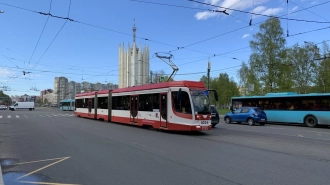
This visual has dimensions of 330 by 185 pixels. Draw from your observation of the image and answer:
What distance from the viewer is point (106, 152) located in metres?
9.40

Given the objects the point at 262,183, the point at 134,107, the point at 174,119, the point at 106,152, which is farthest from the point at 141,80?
the point at 262,183

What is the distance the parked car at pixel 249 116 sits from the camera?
23605mm

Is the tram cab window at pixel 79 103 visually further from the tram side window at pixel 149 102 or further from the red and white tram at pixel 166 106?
the tram side window at pixel 149 102

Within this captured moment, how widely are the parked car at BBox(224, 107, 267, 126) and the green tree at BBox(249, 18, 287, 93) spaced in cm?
1966

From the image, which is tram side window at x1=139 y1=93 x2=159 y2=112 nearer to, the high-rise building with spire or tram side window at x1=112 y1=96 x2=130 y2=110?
tram side window at x1=112 y1=96 x2=130 y2=110

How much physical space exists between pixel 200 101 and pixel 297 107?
499 inches

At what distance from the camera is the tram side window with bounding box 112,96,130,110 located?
21375 mm

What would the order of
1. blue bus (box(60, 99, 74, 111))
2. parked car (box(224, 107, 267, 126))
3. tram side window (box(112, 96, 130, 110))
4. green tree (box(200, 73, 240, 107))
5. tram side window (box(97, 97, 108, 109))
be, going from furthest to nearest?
1. green tree (box(200, 73, 240, 107))
2. blue bus (box(60, 99, 74, 111))
3. tram side window (box(97, 97, 108, 109))
4. parked car (box(224, 107, 267, 126))
5. tram side window (box(112, 96, 130, 110))

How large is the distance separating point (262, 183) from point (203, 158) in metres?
2.81

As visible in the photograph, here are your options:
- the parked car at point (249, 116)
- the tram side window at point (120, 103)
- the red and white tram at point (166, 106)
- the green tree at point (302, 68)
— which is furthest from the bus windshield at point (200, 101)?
the green tree at point (302, 68)

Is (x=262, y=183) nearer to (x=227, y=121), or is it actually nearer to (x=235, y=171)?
(x=235, y=171)

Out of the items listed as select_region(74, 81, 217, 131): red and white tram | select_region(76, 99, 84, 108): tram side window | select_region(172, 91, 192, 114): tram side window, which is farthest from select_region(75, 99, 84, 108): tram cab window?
select_region(172, 91, 192, 114): tram side window

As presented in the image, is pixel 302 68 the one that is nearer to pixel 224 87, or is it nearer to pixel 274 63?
pixel 274 63

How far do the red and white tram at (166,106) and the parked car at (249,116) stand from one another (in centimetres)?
957
